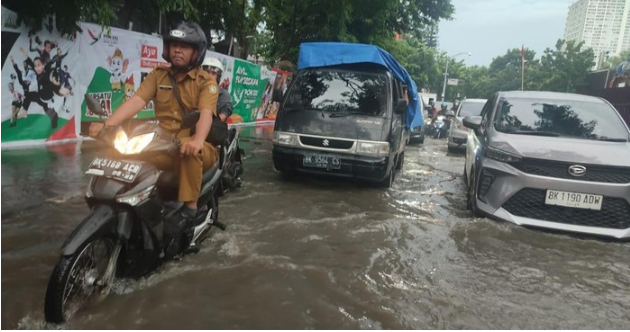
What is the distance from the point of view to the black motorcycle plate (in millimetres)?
2641

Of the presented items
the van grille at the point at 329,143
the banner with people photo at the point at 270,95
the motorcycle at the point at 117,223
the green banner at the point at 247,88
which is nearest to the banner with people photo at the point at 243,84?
the green banner at the point at 247,88

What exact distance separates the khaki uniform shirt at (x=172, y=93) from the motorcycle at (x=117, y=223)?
316 mm

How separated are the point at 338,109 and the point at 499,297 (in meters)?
3.87

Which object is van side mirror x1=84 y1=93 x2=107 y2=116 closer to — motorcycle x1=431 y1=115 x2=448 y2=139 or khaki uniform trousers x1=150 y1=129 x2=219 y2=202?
khaki uniform trousers x1=150 y1=129 x2=219 y2=202

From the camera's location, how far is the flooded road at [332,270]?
2.83 meters

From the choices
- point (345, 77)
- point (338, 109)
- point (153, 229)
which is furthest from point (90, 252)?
point (345, 77)

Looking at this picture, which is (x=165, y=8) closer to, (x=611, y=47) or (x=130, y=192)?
(x=130, y=192)

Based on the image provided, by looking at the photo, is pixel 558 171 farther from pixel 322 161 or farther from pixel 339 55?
pixel 339 55

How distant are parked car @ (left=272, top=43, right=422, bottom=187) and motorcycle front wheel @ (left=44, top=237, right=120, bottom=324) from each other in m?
3.79

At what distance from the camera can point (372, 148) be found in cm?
616

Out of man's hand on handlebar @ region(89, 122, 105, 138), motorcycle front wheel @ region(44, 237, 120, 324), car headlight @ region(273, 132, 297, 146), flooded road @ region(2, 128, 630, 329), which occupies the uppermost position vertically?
man's hand on handlebar @ region(89, 122, 105, 138)

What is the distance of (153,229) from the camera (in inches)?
112

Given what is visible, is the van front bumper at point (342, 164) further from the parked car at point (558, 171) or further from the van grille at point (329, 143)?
A: the parked car at point (558, 171)

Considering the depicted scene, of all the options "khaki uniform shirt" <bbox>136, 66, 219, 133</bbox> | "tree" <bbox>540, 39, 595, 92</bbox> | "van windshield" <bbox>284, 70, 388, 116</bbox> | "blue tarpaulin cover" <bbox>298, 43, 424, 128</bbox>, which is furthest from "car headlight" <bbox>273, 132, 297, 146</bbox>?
"tree" <bbox>540, 39, 595, 92</bbox>
